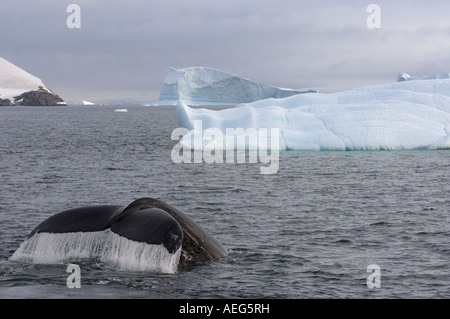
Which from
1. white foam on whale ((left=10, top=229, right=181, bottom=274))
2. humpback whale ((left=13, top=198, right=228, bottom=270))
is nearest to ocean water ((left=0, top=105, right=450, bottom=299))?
white foam on whale ((left=10, top=229, right=181, bottom=274))

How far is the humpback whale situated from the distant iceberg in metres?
103

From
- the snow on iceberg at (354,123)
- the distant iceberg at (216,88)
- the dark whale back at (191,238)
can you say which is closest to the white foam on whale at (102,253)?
the dark whale back at (191,238)

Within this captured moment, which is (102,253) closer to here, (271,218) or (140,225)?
(140,225)

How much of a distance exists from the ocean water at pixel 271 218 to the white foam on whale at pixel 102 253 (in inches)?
6.3

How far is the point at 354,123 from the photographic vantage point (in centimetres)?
3478

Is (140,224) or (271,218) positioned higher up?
(140,224)

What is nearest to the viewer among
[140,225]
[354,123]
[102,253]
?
[140,225]

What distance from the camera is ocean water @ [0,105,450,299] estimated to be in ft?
34.9

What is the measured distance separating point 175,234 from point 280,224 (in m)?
8.12

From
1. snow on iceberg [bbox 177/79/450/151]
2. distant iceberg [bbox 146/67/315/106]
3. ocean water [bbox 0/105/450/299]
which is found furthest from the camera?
distant iceberg [bbox 146/67/315/106]

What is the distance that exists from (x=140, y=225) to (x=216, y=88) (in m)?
112

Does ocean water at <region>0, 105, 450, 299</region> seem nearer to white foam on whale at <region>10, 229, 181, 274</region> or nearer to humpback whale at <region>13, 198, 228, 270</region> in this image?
white foam on whale at <region>10, 229, 181, 274</region>

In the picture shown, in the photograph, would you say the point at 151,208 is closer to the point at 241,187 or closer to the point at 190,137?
the point at 241,187

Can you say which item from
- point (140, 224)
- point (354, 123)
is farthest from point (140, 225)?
point (354, 123)
